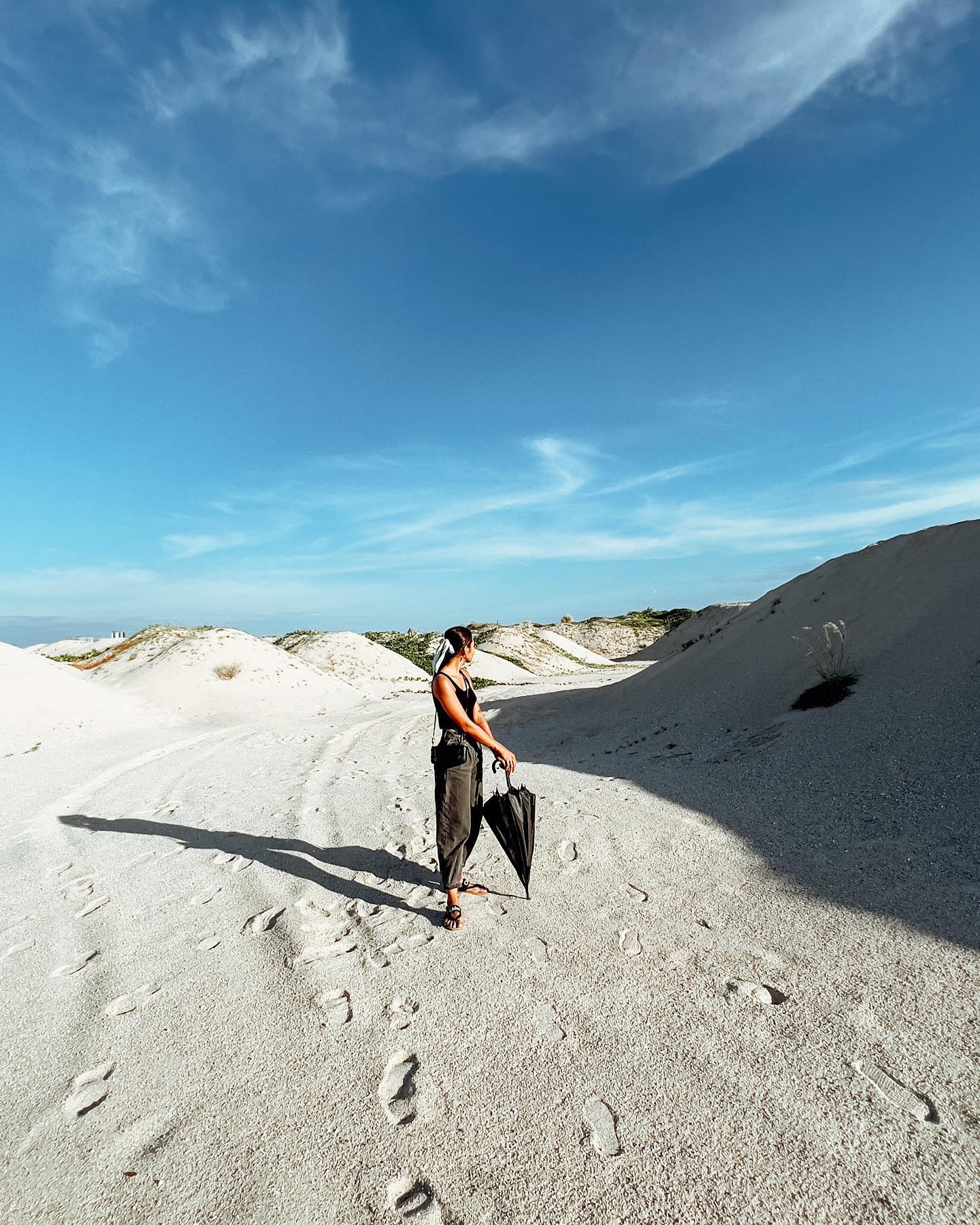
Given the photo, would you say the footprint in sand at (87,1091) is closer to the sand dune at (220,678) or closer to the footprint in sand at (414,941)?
the footprint in sand at (414,941)

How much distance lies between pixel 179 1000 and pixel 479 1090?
1.60m

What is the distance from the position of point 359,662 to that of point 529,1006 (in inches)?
914

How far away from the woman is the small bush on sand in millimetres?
5476

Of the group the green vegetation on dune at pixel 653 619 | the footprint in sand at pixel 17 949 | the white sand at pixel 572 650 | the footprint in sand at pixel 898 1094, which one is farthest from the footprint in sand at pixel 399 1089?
the green vegetation on dune at pixel 653 619

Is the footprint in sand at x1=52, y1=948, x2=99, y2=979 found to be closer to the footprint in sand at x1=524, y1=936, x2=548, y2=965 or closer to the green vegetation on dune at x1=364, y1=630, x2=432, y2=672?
the footprint in sand at x1=524, y1=936, x2=548, y2=965

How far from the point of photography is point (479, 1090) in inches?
90.1

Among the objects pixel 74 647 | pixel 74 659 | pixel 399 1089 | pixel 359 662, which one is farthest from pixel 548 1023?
pixel 74 647

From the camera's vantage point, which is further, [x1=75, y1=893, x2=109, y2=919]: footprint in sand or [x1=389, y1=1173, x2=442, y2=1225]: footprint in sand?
[x1=75, y1=893, x2=109, y2=919]: footprint in sand

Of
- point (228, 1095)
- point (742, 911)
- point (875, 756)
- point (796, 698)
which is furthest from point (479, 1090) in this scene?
point (796, 698)

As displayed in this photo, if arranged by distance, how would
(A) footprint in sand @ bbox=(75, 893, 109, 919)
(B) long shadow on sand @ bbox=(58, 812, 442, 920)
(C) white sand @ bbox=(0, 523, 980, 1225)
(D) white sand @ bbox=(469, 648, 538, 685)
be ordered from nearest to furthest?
(C) white sand @ bbox=(0, 523, 980, 1225)
(A) footprint in sand @ bbox=(75, 893, 109, 919)
(B) long shadow on sand @ bbox=(58, 812, 442, 920)
(D) white sand @ bbox=(469, 648, 538, 685)

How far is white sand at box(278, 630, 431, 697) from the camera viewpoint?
23.5 m

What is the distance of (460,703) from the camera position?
12.5 feet

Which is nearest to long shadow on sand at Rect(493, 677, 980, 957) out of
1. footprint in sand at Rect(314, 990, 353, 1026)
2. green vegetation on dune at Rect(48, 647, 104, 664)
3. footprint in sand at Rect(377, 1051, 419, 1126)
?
footprint in sand at Rect(377, 1051, 419, 1126)

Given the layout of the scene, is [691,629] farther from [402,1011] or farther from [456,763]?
[402,1011]
